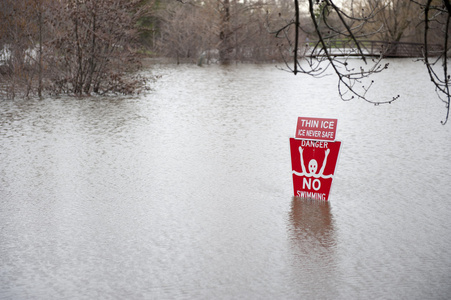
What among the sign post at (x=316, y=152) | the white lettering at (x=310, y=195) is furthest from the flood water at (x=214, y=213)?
the sign post at (x=316, y=152)

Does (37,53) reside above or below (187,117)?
above

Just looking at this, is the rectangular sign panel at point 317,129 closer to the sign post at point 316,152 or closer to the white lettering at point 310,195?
the sign post at point 316,152

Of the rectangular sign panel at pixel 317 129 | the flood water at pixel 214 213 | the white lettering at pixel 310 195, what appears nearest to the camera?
the flood water at pixel 214 213

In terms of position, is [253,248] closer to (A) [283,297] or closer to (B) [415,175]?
(A) [283,297]

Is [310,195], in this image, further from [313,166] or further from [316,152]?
[316,152]

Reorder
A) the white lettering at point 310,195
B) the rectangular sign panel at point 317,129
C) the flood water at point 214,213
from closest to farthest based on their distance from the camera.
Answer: the flood water at point 214,213, the rectangular sign panel at point 317,129, the white lettering at point 310,195

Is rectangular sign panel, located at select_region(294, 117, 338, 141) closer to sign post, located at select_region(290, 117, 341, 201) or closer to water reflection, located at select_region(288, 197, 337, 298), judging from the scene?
sign post, located at select_region(290, 117, 341, 201)

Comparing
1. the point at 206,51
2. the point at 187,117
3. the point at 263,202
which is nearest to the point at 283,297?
the point at 263,202

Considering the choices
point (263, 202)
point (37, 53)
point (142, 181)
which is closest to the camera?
point (263, 202)

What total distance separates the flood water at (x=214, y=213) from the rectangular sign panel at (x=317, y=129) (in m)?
0.88

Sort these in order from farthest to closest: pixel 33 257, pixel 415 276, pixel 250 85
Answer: pixel 250 85, pixel 33 257, pixel 415 276

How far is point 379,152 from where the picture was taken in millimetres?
11438

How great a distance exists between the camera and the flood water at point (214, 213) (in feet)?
18.2

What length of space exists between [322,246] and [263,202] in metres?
1.77
